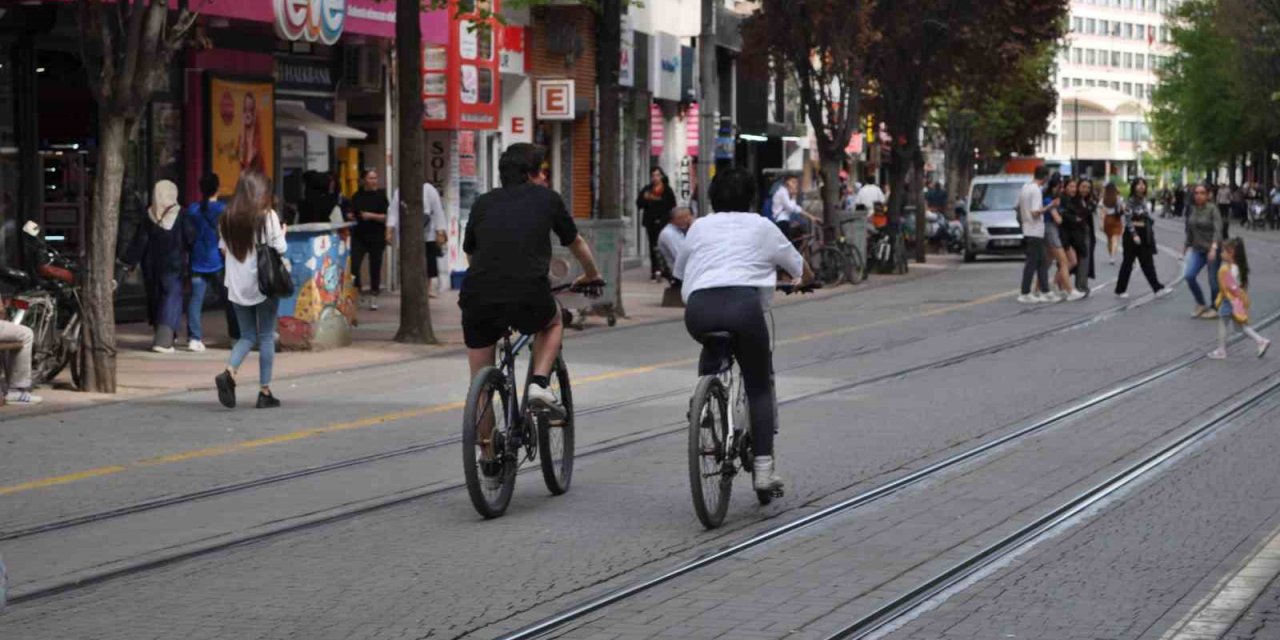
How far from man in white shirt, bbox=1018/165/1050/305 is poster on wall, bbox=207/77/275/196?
9.66 meters

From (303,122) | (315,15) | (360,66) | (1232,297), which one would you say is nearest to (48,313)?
(315,15)

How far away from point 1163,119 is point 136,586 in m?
107

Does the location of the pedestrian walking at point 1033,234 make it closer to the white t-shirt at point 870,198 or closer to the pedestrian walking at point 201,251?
the pedestrian walking at point 201,251

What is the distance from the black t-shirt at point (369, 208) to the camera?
27.8m

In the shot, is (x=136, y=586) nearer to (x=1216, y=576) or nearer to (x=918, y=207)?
(x=1216, y=576)

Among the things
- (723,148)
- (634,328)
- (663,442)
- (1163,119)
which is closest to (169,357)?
(634,328)

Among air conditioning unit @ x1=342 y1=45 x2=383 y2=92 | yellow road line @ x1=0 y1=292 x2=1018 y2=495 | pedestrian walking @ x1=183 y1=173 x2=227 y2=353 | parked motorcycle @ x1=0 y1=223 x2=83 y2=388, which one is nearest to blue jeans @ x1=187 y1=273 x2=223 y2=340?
pedestrian walking @ x1=183 y1=173 x2=227 y2=353

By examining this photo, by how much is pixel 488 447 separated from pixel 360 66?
837 inches

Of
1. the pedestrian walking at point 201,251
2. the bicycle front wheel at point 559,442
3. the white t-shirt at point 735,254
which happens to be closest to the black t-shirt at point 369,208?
the pedestrian walking at point 201,251

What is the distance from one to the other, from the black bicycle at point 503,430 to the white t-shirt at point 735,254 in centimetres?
84

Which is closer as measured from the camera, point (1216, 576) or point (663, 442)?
point (1216, 576)

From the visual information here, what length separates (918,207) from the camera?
156 ft

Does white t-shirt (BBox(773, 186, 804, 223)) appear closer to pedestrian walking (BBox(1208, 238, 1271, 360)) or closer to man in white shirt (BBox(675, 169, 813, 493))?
pedestrian walking (BBox(1208, 238, 1271, 360))

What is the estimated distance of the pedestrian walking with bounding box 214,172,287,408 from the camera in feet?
52.7
